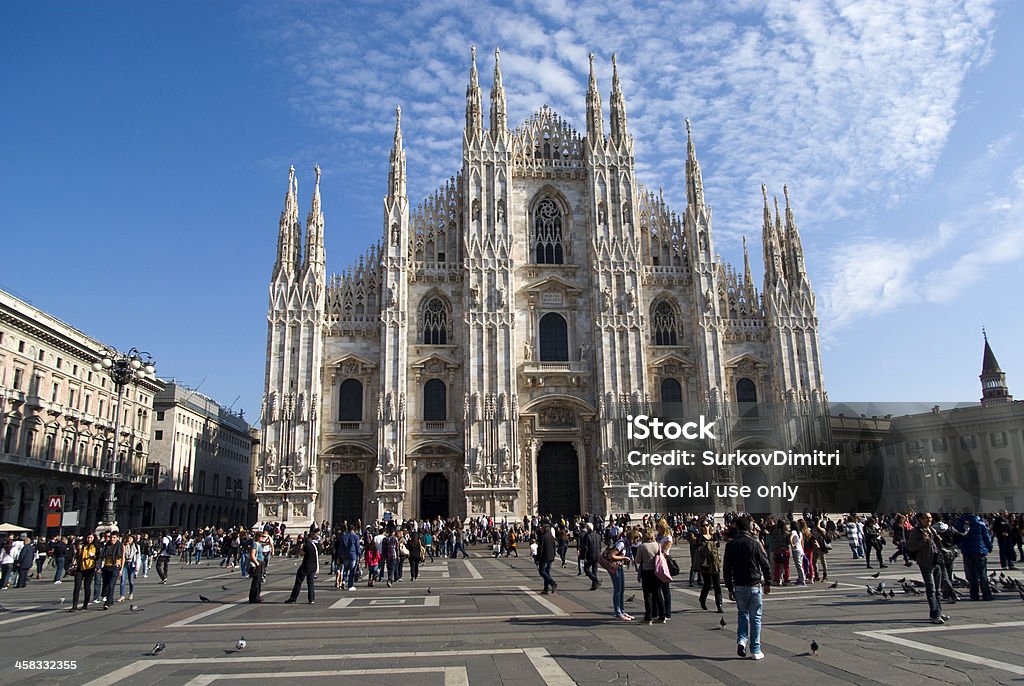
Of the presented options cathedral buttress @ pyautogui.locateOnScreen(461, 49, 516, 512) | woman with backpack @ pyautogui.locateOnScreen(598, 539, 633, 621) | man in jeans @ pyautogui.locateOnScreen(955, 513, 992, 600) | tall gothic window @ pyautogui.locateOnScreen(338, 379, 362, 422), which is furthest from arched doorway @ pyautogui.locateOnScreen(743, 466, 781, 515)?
woman with backpack @ pyautogui.locateOnScreen(598, 539, 633, 621)

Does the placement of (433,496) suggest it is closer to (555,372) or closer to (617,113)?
(555,372)

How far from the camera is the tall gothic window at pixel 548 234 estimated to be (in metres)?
44.2

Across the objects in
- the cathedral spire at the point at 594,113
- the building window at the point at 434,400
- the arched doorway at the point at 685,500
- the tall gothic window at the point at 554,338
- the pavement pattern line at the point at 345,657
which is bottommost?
the pavement pattern line at the point at 345,657

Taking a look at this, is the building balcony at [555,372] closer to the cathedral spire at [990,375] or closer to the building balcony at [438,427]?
the building balcony at [438,427]

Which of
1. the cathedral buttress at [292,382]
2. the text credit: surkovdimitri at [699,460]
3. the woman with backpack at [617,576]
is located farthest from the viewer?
the text credit: surkovdimitri at [699,460]

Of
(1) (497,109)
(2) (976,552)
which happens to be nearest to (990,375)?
(1) (497,109)

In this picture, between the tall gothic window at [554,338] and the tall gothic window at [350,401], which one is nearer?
the tall gothic window at [350,401]

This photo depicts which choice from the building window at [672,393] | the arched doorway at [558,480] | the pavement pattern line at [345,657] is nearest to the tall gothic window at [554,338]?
the arched doorway at [558,480]

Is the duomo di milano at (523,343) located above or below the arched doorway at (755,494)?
above

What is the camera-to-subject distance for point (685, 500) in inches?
1622

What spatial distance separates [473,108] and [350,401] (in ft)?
59.4

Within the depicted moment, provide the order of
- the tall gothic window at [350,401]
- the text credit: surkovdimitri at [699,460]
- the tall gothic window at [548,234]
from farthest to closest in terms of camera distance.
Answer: the tall gothic window at [548,234], the tall gothic window at [350,401], the text credit: surkovdimitri at [699,460]

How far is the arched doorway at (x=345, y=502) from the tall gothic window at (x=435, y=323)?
28.4ft

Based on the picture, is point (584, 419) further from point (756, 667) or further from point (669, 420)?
point (756, 667)
